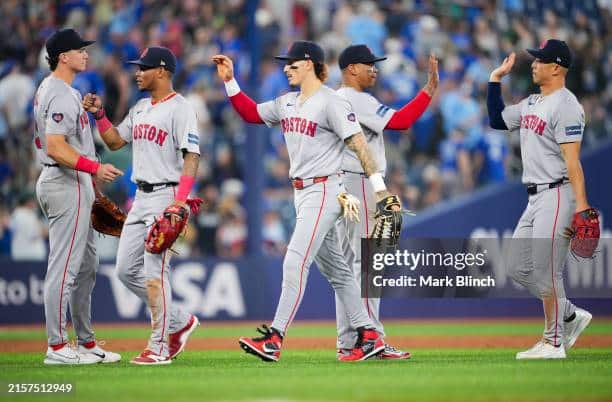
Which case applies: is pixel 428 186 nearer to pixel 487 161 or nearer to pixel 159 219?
pixel 487 161

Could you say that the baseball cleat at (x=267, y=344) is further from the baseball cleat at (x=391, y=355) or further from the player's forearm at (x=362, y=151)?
the player's forearm at (x=362, y=151)

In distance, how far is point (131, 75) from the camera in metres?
14.7

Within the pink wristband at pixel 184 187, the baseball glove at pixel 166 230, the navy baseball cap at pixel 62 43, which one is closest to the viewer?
the baseball glove at pixel 166 230

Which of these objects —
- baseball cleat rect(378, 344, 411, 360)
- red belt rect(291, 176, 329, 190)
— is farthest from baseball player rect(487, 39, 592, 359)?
red belt rect(291, 176, 329, 190)

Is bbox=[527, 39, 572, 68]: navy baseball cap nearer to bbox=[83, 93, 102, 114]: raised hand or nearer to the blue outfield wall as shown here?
bbox=[83, 93, 102, 114]: raised hand

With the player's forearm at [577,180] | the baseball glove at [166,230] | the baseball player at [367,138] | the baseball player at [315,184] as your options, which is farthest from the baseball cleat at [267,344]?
the player's forearm at [577,180]

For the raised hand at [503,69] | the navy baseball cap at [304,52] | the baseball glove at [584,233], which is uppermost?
the navy baseball cap at [304,52]

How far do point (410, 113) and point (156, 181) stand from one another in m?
1.83

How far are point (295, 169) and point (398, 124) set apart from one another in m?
0.88

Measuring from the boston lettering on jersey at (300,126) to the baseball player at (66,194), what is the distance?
1.16m

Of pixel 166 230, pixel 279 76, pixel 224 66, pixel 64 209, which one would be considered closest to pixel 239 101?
pixel 224 66

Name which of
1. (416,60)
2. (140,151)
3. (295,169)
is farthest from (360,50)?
(416,60)

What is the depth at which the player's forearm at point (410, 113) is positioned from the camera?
7707 millimetres

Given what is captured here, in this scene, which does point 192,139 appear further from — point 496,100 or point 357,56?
point 496,100
